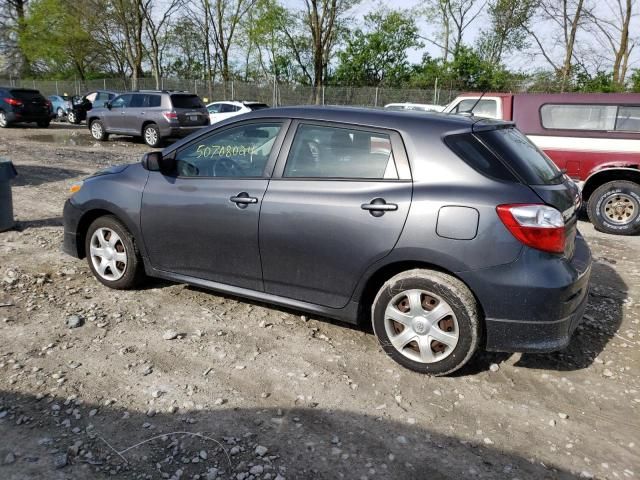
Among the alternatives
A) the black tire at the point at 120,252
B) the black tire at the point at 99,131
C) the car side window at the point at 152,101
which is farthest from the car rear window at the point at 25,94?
the black tire at the point at 120,252

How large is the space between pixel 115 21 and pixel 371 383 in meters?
39.8

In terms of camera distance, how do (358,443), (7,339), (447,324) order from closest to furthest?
(358,443)
(447,324)
(7,339)

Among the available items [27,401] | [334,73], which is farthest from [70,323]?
A: [334,73]

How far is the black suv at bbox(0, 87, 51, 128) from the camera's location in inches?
766

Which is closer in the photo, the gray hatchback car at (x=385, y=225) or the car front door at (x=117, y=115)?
the gray hatchback car at (x=385, y=225)

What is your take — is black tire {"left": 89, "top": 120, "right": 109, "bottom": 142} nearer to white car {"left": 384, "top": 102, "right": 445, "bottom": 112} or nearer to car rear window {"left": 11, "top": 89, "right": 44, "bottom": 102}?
car rear window {"left": 11, "top": 89, "right": 44, "bottom": 102}

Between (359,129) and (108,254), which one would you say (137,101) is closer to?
(108,254)

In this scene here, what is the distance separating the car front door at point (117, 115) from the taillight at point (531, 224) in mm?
16229

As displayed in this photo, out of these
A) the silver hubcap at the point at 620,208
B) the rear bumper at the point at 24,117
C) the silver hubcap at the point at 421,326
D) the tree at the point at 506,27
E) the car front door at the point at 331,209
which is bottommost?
the silver hubcap at the point at 421,326

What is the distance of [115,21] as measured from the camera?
36.3m

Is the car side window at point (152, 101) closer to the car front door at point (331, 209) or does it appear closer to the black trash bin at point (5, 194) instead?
the black trash bin at point (5, 194)

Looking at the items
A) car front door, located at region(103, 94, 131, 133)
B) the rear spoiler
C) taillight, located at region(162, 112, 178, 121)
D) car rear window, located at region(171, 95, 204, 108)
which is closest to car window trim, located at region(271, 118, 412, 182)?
the rear spoiler

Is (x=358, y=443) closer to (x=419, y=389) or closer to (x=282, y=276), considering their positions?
(x=419, y=389)

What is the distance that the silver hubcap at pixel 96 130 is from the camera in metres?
17.8
